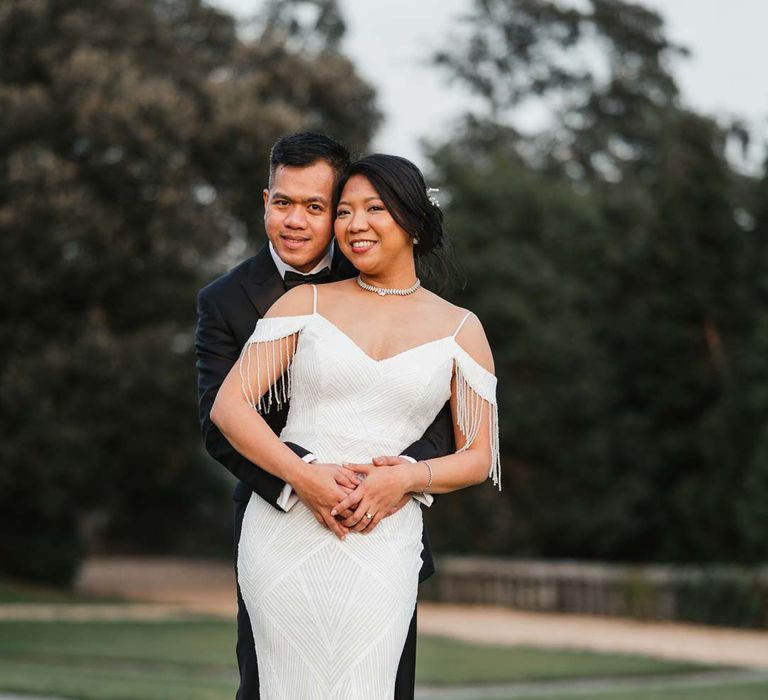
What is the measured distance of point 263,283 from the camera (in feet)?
12.2

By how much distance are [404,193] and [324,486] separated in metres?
0.75

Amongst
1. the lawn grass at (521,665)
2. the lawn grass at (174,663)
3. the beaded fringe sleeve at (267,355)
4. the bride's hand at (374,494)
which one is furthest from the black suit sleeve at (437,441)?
the lawn grass at (521,665)

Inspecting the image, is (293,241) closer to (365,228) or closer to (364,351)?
(365,228)

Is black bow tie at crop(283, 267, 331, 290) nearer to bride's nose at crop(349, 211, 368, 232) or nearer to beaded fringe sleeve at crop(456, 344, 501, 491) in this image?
bride's nose at crop(349, 211, 368, 232)

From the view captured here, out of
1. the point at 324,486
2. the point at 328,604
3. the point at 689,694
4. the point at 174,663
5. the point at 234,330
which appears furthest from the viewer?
the point at 174,663

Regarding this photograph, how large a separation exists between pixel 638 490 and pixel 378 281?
758 inches

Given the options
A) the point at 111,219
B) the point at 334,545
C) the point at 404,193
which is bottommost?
the point at 334,545

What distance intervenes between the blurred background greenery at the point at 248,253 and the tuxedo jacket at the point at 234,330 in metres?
16.0

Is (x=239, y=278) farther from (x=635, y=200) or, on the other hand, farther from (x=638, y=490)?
(x=635, y=200)

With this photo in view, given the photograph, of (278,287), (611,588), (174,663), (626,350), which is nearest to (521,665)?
(174,663)

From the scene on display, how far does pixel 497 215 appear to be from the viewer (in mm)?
27156

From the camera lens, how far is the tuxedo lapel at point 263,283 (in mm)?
3678

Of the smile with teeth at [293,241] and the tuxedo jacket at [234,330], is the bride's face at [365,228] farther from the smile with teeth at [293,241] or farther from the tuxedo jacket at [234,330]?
the tuxedo jacket at [234,330]

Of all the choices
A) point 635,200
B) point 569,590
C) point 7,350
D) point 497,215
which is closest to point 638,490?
point 569,590
